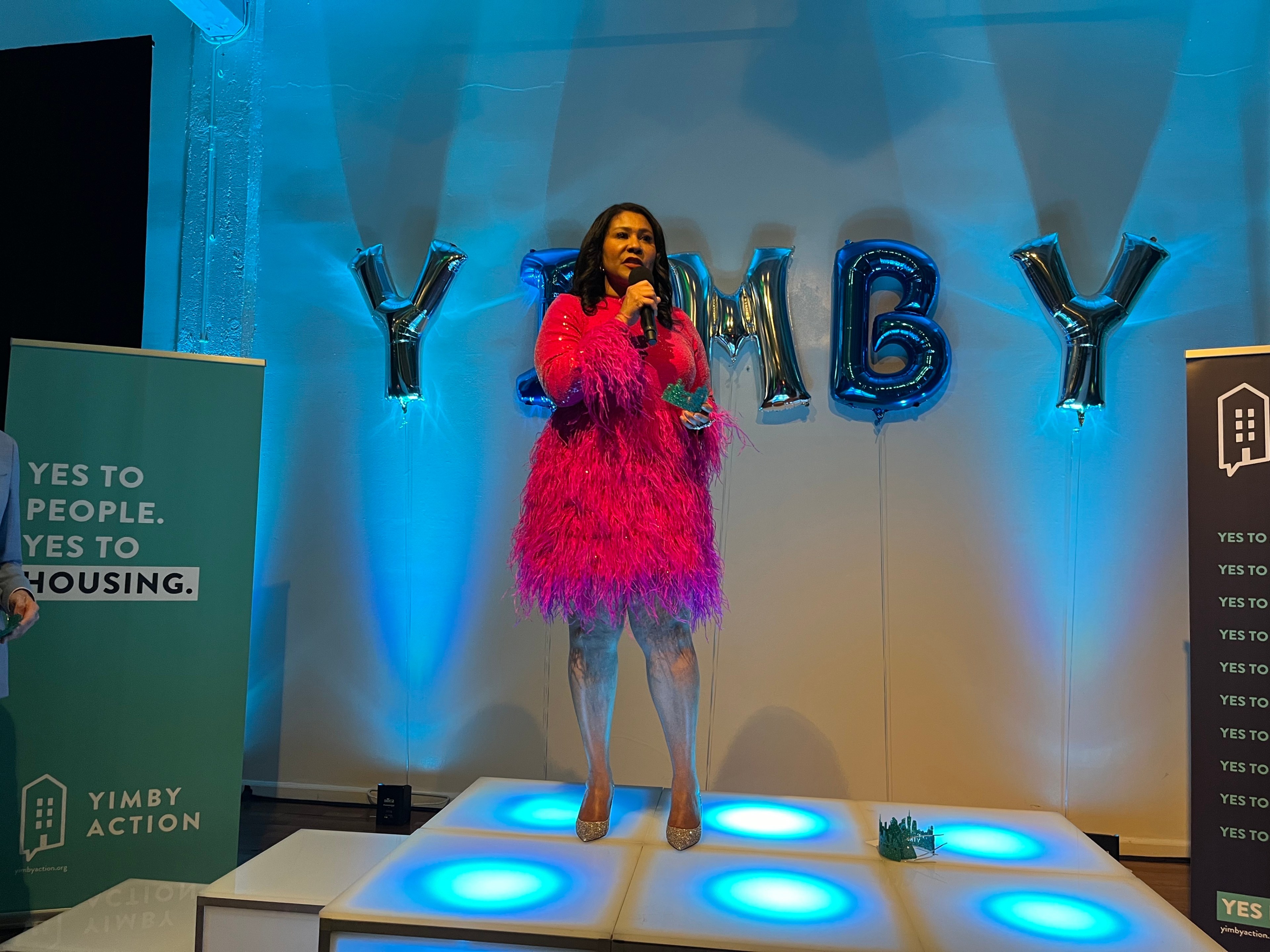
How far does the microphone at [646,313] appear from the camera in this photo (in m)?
1.96

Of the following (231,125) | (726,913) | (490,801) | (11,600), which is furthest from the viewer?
(231,125)

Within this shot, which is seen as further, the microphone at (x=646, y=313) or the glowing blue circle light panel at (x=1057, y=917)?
the microphone at (x=646, y=313)

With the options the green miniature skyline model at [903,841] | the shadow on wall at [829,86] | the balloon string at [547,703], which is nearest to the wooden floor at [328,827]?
the balloon string at [547,703]

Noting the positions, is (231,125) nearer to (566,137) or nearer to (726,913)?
(566,137)

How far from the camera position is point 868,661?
332 centimetres

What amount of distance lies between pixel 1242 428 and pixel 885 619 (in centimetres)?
134

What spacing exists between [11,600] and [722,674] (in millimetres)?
2324

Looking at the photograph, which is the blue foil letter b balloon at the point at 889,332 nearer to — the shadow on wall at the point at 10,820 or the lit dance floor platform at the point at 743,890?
the lit dance floor platform at the point at 743,890

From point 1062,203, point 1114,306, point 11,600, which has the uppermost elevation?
point 1062,203

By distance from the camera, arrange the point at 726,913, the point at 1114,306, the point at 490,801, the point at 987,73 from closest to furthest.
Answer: the point at 726,913
the point at 490,801
the point at 1114,306
the point at 987,73

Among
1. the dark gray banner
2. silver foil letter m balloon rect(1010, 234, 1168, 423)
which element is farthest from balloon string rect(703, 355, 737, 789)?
the dark gray banner

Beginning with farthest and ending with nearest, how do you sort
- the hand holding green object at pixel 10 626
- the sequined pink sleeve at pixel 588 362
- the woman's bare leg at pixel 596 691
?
the woman's bare leg at pixel 596 691
the hand holding green object at pixel 10 626
the sequined pink sleeve at pixel 588 362

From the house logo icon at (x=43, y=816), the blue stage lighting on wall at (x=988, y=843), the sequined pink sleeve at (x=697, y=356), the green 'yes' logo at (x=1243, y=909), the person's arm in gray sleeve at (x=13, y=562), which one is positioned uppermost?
the sequined pink sleeve at (x=697, y=356)

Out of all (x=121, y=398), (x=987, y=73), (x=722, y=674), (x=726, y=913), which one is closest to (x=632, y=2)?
(x=987, y=73)
